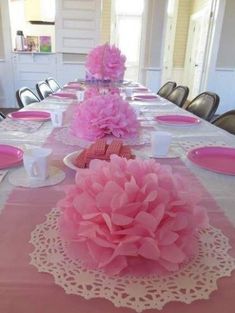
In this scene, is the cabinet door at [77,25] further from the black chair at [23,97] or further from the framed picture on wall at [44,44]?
the black chair at [23,97]

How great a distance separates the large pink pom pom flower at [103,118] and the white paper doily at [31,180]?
35cm

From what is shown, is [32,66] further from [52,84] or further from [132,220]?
[132,220]

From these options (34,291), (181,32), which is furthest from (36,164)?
(181,32)

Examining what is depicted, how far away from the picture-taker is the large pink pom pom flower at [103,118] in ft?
3.60

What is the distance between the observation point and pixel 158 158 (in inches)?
38.4

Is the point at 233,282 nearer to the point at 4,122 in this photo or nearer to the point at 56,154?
the point at 56,154

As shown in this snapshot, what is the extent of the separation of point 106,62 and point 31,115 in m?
0.90

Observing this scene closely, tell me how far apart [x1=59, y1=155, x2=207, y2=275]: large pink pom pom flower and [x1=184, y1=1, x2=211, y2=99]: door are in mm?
5965

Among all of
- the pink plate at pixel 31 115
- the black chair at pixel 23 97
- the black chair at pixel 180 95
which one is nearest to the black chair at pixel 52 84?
the black chair at pixel 23 97

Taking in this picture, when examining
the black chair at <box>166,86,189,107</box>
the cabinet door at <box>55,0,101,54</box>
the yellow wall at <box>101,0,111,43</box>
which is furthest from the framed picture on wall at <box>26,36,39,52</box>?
the black chair at <box>166,86,189,107</box>

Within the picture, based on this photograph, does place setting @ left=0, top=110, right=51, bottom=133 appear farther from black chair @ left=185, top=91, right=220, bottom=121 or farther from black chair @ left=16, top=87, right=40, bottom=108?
black chair @ left=185, top=91, right=220, bottom=121

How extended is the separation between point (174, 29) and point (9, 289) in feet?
25.8

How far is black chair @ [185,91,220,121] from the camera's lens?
1828mm

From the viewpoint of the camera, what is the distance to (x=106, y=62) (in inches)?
85.6
